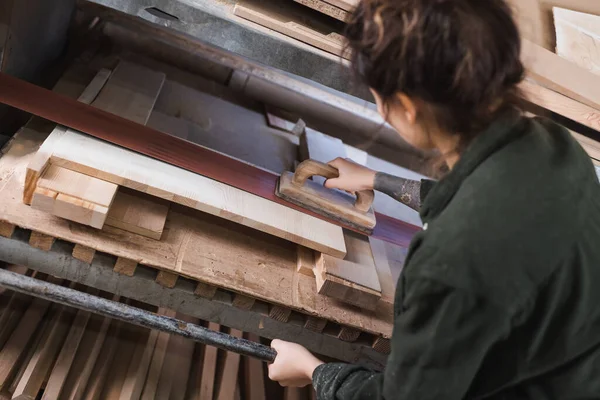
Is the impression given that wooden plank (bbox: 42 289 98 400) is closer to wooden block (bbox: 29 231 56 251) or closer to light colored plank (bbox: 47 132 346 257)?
wooden block (bbox: 29 231 56 251)

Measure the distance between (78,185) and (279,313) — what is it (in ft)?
2.91

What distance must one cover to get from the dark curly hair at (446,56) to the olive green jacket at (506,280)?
8 cm

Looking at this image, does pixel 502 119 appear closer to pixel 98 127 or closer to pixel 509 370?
pixel 509 370

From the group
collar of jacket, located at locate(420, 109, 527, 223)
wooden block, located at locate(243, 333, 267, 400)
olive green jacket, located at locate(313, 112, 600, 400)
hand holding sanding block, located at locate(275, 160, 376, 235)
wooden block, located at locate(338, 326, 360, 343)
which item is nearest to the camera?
olive green jacket, located at locate(313, 112, 600, 400)

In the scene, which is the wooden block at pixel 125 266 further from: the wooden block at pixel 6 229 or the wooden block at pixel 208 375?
the wooden block at pixel 208 375

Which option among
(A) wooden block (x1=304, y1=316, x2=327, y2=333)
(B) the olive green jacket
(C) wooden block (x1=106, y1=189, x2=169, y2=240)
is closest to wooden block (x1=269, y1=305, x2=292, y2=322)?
(A) wooden block (x1=304, y1=316, x2=327, y2=333)

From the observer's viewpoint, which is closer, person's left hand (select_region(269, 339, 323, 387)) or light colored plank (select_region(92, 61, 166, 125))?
person's left hand (select_region(269, 339, 323, 387))

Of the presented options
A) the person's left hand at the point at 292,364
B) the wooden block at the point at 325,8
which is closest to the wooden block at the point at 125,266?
the person's left hand at the point at 292,364

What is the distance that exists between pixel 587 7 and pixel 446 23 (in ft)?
6.65

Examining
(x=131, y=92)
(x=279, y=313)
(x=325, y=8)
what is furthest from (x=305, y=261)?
(x=131, y=92)

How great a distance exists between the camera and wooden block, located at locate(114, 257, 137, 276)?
193cm

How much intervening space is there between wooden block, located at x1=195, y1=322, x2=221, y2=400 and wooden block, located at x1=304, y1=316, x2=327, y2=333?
0.65 metres

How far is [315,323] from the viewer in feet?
7.01

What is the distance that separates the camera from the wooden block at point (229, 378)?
2.62 metres
